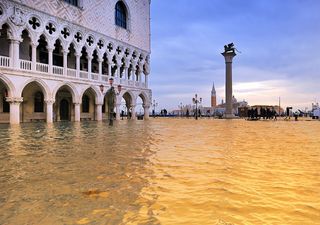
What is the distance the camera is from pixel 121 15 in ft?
108

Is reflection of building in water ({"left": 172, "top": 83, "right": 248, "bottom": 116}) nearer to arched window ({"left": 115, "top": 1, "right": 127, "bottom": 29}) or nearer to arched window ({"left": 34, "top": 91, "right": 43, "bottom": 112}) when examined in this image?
arched window ({"left": 115, "top": 1, "right": 127, "bottom": 29})

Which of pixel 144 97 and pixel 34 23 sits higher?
pixel 34 23

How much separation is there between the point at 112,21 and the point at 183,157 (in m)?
27.8

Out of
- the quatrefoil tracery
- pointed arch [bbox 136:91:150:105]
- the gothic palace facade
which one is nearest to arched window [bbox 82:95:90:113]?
the gothic palace facade

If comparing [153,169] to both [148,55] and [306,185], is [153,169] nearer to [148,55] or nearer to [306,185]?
[306,185]

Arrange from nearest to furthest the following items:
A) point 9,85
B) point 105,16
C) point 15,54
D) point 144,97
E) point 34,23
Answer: point 9,85
point 15,54
point 34,23
point 105,16
point 144,97

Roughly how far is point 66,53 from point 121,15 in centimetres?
1095

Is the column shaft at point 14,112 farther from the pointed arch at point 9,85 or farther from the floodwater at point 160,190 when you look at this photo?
the floodwater at point 160,190

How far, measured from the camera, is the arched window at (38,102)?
26.0m

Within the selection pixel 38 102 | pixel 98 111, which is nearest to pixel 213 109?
pixel 98 111

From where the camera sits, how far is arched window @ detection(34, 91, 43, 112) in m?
26.0

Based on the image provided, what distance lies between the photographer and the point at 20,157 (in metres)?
5.34

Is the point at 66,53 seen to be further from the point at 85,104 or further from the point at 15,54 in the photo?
Result: the point at 85,104

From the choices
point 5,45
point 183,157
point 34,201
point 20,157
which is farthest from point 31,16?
point 34,201
